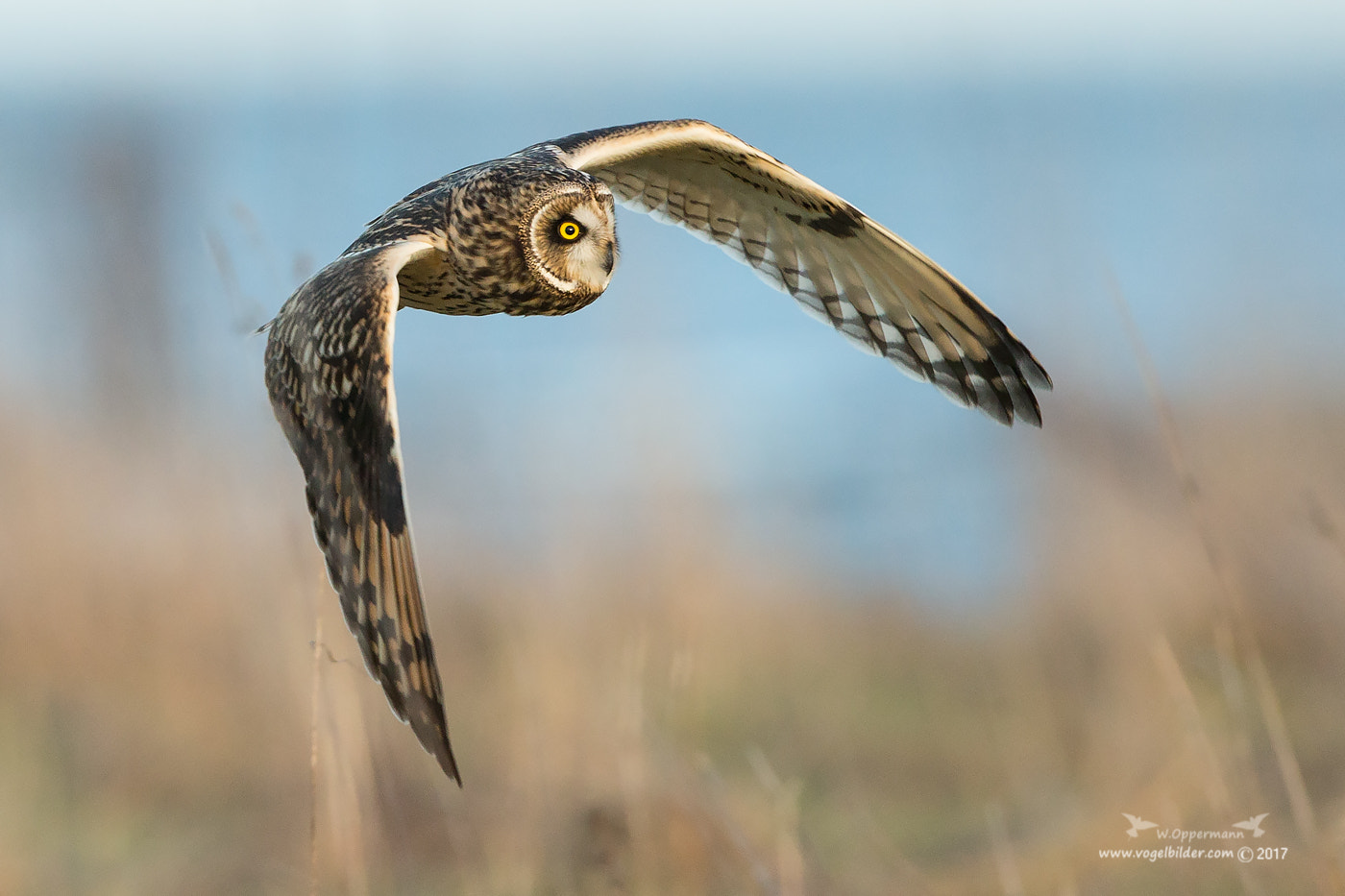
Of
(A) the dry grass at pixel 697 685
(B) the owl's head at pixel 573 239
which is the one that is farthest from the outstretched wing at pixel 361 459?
(A) the dry grass at pixel 697 685

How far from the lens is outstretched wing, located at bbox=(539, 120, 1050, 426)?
305 centimetres

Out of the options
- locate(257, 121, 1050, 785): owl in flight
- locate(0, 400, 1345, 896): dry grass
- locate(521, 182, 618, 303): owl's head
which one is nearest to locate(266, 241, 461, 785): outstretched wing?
locate(257, 121, 1050, 785): owl in flight

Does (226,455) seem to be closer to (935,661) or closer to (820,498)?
(935,661)

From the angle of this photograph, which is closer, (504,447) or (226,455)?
(226,455)

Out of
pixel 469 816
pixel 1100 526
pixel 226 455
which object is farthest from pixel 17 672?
pixel 1100 526

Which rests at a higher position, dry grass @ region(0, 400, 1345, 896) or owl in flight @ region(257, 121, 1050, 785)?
owl in flight @ region(257, 121, 1050, 785)

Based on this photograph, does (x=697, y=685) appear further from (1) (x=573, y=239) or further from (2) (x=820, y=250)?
(1) (x=573, y=239)

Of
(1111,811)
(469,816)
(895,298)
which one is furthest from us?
(469,816)

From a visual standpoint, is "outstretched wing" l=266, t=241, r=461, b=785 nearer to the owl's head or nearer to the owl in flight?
the owl in flight

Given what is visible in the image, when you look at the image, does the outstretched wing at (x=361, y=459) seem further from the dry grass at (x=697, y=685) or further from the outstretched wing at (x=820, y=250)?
the dry grass at (x=697, y=685)

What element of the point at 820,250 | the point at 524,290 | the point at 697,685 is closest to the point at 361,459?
the point at 524,290

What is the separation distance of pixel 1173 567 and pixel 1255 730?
35.9 inches

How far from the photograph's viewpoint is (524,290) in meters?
2.98

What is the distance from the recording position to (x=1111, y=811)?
173 inches
